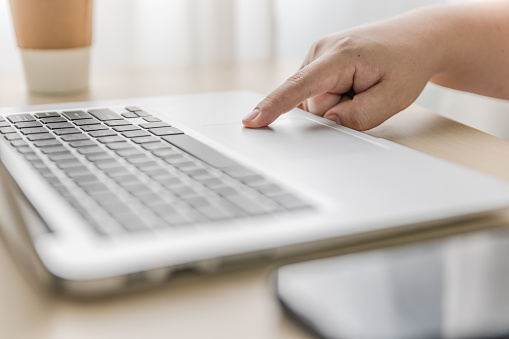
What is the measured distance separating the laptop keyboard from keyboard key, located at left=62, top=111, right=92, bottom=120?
0.10ft

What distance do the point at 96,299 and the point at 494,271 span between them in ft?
0.67

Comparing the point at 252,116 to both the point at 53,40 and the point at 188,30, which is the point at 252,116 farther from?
the point at 188,30

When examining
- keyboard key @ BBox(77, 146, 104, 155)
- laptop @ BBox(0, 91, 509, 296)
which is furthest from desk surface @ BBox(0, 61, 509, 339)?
keyboard key @ BBox(77, 146, 104, 155)

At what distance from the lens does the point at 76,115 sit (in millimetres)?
658

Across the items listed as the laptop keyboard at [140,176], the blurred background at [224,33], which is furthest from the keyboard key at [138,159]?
Answer: the blurred background at [224,33]

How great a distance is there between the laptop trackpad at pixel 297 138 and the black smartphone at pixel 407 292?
0.59 feet

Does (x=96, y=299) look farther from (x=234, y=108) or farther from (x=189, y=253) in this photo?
(x=234, y=108)

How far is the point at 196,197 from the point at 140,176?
0.21 feet

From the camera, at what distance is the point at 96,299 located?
323 millimetres

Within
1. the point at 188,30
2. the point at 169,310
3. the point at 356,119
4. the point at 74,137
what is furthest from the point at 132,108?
the point at 188,30

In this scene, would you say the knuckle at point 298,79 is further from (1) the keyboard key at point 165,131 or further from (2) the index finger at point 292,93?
(1) the keyboard key at point 165,131

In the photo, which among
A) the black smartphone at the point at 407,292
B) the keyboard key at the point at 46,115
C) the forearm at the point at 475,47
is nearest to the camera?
the black smartphone at the point at 407,292

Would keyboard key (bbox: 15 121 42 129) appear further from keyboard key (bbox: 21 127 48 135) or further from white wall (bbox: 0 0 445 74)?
white wall (bbox: 0 0 445 74)

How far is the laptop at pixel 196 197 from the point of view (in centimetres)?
32
